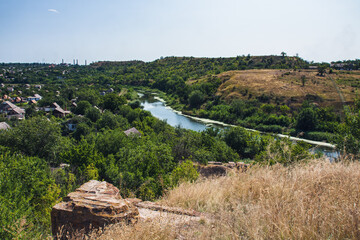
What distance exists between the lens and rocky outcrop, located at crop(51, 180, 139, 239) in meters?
3.98

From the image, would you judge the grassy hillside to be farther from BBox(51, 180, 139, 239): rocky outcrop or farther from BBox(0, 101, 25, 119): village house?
BBox(0, 101, 25, 119): village house

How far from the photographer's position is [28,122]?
59.5 ft

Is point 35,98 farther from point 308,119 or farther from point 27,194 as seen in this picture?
point 27,194

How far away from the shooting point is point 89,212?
4.14m

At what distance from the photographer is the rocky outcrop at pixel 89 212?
3.98 m

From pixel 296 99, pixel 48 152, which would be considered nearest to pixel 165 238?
pixel 48 152

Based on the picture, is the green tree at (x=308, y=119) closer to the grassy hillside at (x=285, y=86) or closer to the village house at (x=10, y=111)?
the grassy hillside at (x=285, y=86)

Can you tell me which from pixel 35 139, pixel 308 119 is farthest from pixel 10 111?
pixel 308 119

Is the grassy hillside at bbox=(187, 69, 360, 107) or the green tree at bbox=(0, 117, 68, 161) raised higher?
the grassy hillside at bbox=(187, 69, 360, 107)

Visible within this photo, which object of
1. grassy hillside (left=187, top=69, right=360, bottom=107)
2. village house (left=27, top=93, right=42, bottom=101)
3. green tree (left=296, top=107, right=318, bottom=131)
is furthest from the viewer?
village house (left=27, top=93, right=42, bottom=101)

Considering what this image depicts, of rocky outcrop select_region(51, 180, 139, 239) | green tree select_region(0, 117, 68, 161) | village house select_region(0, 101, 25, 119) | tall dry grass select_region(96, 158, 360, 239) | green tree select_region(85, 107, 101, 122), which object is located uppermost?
tall dry grass select_region(96, 158, 360, 239)

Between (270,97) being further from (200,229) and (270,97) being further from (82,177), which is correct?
(200,229)

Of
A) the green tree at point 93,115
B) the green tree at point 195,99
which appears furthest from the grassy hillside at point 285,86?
the green tree at point 93,115

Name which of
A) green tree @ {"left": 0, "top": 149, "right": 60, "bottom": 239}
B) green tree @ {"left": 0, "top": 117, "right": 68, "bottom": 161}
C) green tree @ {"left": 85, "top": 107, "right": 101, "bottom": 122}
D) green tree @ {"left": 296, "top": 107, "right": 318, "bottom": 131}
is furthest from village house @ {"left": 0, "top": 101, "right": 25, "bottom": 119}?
green tree @ {"left": 296, "top": 107, "right": 318, "bottom": 131}
